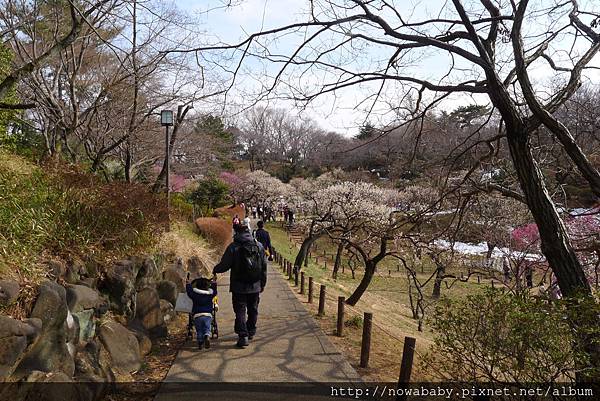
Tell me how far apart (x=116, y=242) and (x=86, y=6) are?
5.25m

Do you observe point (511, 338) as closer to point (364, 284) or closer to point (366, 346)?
point (366, 346)

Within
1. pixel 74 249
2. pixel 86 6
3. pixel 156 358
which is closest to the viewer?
pixel 74 249

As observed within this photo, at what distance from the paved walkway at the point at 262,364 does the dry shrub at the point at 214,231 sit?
754 cm

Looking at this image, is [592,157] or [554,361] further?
[592,157]

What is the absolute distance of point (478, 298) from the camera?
352 centimetres

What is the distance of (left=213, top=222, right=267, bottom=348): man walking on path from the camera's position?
5.50 meters

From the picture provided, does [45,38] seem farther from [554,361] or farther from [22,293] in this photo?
[554,361]

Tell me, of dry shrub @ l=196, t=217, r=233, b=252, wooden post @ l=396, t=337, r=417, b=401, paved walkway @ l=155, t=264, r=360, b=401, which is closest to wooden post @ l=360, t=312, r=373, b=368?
paved walkway @ l=155, t=264, r=360, b=401

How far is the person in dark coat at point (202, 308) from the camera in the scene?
556 cm

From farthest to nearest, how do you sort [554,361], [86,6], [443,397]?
[86,6] → [443,397] → [554,361]

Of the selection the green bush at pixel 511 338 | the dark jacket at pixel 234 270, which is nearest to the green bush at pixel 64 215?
the dark jacket at pixel 234 270

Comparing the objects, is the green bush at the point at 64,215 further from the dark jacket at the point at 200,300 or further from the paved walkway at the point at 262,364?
the paved walkway at the point at 262,364

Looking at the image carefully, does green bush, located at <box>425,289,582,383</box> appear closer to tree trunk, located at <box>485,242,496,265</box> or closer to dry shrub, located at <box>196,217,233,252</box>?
dry shrub, located at <box>196,217,233,252</box>

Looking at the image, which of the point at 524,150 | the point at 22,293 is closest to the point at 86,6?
the point at 22,293
